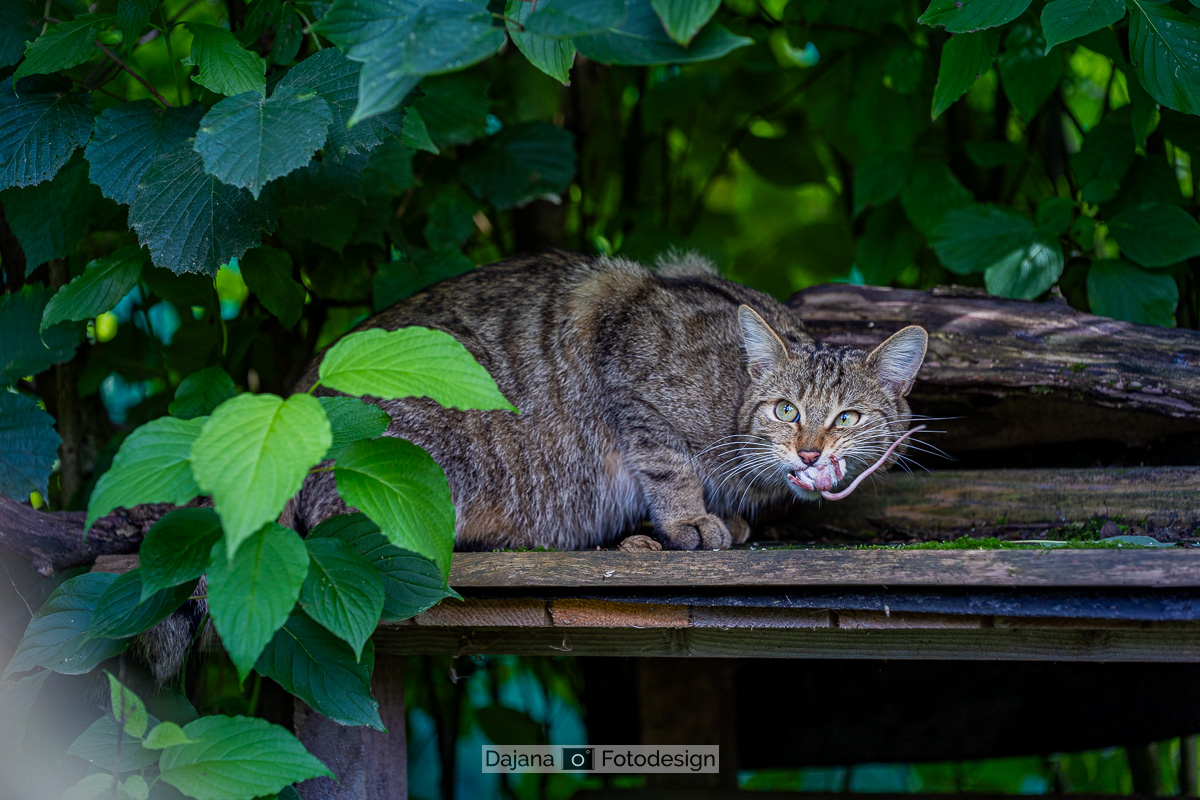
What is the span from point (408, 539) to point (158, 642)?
861mm

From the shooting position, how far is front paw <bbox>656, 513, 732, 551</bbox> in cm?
241

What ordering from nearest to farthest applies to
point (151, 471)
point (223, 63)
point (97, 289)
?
point (151, 471)
point (223, 63)
point (97, 289)

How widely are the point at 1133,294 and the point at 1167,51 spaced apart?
777 mm

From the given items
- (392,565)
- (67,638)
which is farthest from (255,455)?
(67,638)

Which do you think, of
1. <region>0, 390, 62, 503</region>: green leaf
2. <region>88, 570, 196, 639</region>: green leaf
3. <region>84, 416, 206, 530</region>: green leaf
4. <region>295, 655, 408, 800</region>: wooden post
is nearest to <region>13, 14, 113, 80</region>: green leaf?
<region>0, 390, 62, 503</region>: green leaf

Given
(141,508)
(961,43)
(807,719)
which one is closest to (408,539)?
(141,508)

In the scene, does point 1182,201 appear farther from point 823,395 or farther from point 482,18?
point 482,18

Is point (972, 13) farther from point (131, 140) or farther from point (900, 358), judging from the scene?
point (131, 140)

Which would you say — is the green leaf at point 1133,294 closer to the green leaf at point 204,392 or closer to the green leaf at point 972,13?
the green leaf at point 972,13

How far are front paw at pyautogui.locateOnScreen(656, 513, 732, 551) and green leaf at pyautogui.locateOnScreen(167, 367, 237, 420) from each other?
47.0 inches

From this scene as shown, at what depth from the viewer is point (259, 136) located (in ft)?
5.87

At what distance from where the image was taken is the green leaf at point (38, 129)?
6.83 ft

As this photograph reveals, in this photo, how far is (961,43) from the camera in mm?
2275

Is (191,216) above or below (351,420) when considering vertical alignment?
above
